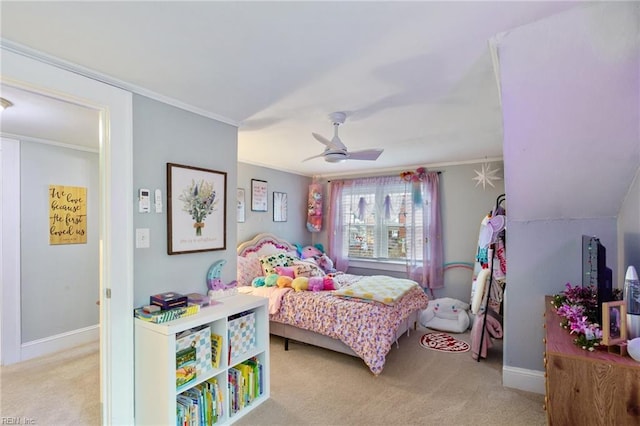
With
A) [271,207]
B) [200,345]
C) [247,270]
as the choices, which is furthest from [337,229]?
[200,345]

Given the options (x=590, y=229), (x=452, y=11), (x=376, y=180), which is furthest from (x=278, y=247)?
(x=452, y=11)

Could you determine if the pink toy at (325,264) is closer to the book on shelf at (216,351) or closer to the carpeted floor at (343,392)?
the carpeted floor at (343,392)

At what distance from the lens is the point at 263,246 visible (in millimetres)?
4570

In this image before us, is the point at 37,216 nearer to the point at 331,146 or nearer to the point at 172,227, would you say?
the point at 172,227

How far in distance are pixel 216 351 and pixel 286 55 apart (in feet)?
6.44

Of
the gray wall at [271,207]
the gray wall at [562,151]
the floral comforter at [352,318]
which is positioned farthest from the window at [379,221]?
the gray wall at [562,151]

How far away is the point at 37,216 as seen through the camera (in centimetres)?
326

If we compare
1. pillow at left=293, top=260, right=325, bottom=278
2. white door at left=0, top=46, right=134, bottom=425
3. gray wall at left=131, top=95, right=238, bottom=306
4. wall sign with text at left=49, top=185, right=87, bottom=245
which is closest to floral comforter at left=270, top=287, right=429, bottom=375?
pillow at left=293, top=260, right=325, bottom=278

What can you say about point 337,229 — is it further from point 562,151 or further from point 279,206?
point 562,151

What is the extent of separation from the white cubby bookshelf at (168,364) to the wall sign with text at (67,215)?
218cm

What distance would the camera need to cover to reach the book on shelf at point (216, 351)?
2188 mm

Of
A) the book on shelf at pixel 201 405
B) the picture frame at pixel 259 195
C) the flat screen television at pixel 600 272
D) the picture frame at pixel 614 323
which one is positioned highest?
the picture frame at pixel 259 195

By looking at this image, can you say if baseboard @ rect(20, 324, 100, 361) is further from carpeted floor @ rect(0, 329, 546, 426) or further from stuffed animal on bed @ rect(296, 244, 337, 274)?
stuffed animal on bed @ rect(296, 244, 337, 274)

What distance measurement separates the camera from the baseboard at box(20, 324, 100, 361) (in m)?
3.14
